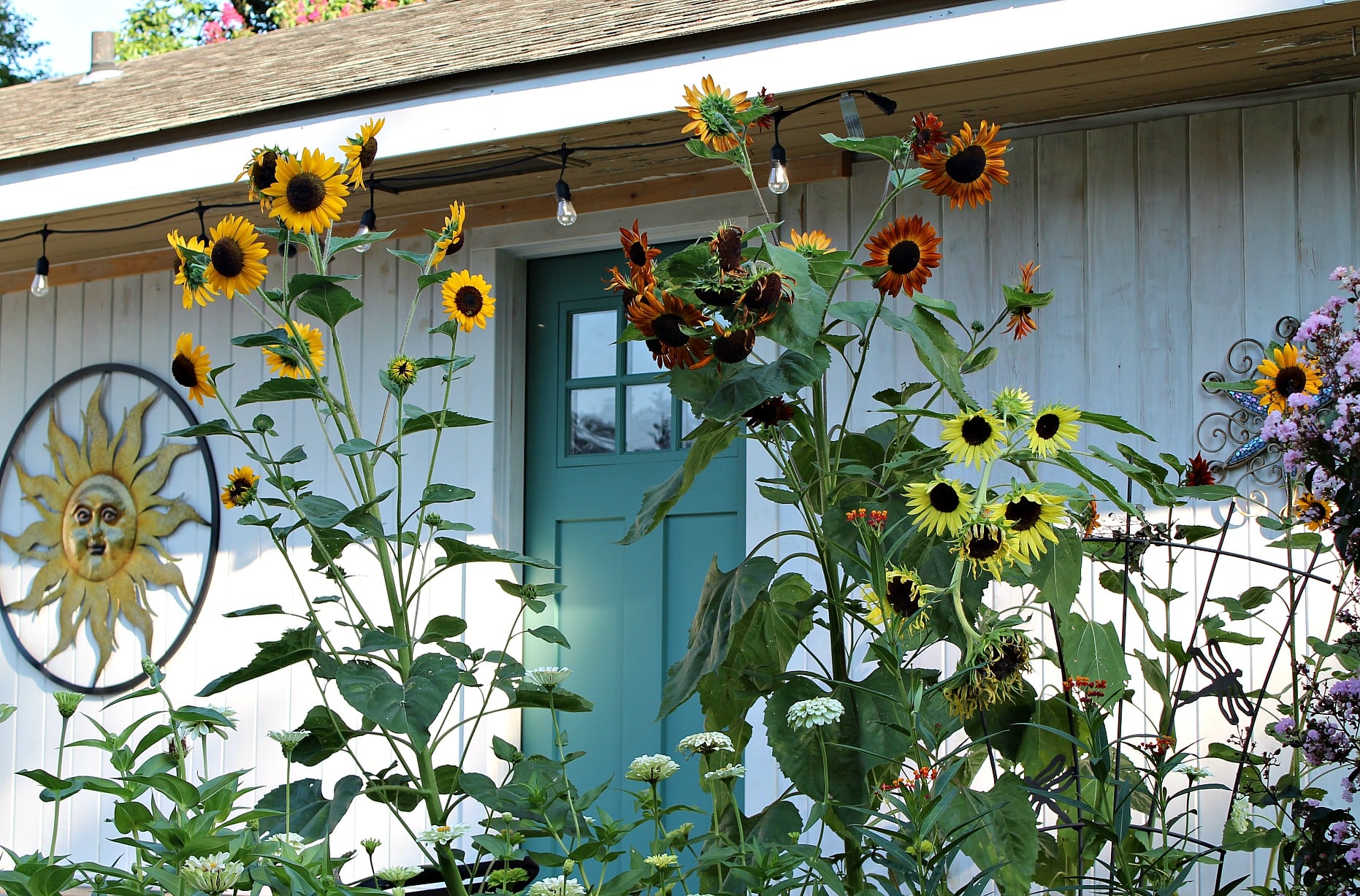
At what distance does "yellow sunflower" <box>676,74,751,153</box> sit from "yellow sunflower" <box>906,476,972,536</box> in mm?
592

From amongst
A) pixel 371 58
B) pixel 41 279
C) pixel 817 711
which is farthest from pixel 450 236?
pixel 41 279

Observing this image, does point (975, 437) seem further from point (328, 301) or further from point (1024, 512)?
point (328, 301)

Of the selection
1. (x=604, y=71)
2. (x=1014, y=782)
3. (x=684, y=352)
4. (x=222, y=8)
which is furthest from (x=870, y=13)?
(x=222, y=8)

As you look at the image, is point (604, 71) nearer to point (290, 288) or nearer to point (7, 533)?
point (290, 288)

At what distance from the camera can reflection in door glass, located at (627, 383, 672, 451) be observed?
338 cm

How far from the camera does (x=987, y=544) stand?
131 cm

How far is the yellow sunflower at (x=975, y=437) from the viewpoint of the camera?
1.41 meters

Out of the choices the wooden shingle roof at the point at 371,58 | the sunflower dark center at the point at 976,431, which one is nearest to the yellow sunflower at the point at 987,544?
the sunflower dark center at the point at 976,431

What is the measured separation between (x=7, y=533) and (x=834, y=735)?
3556 mm

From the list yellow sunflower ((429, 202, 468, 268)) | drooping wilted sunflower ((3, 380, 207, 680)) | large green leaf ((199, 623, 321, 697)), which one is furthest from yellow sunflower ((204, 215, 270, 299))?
drooping wilted sunflower ((3, 380, 207, 680))

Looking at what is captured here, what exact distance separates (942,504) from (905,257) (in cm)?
42

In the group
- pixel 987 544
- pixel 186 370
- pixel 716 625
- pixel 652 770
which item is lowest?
pixel 652 770

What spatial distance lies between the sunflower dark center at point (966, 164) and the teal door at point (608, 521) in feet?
5.37

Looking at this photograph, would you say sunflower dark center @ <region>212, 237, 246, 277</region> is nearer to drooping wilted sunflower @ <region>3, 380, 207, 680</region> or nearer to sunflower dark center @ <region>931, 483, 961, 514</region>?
sunflower dark center @ <region>931, 483, 961, 514</region>
